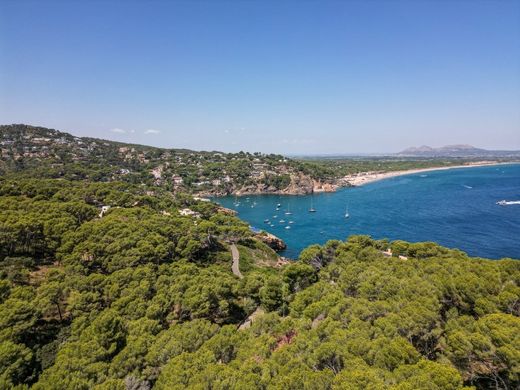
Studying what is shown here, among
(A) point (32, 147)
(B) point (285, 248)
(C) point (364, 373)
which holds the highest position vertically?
(A) point (32, 147)

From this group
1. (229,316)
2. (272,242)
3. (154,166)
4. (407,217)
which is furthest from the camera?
(154,166)

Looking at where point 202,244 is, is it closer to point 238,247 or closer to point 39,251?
point 238,247

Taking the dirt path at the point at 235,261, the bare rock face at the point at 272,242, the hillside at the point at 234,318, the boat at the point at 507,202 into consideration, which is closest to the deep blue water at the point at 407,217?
the bare rock face at the point at 272,242

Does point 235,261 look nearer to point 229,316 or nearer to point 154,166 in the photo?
point 229,316

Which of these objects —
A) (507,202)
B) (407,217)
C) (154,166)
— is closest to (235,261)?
(407,217)

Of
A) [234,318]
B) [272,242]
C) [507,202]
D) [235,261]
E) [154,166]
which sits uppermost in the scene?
[154,166]

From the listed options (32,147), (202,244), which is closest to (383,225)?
(202,244)
